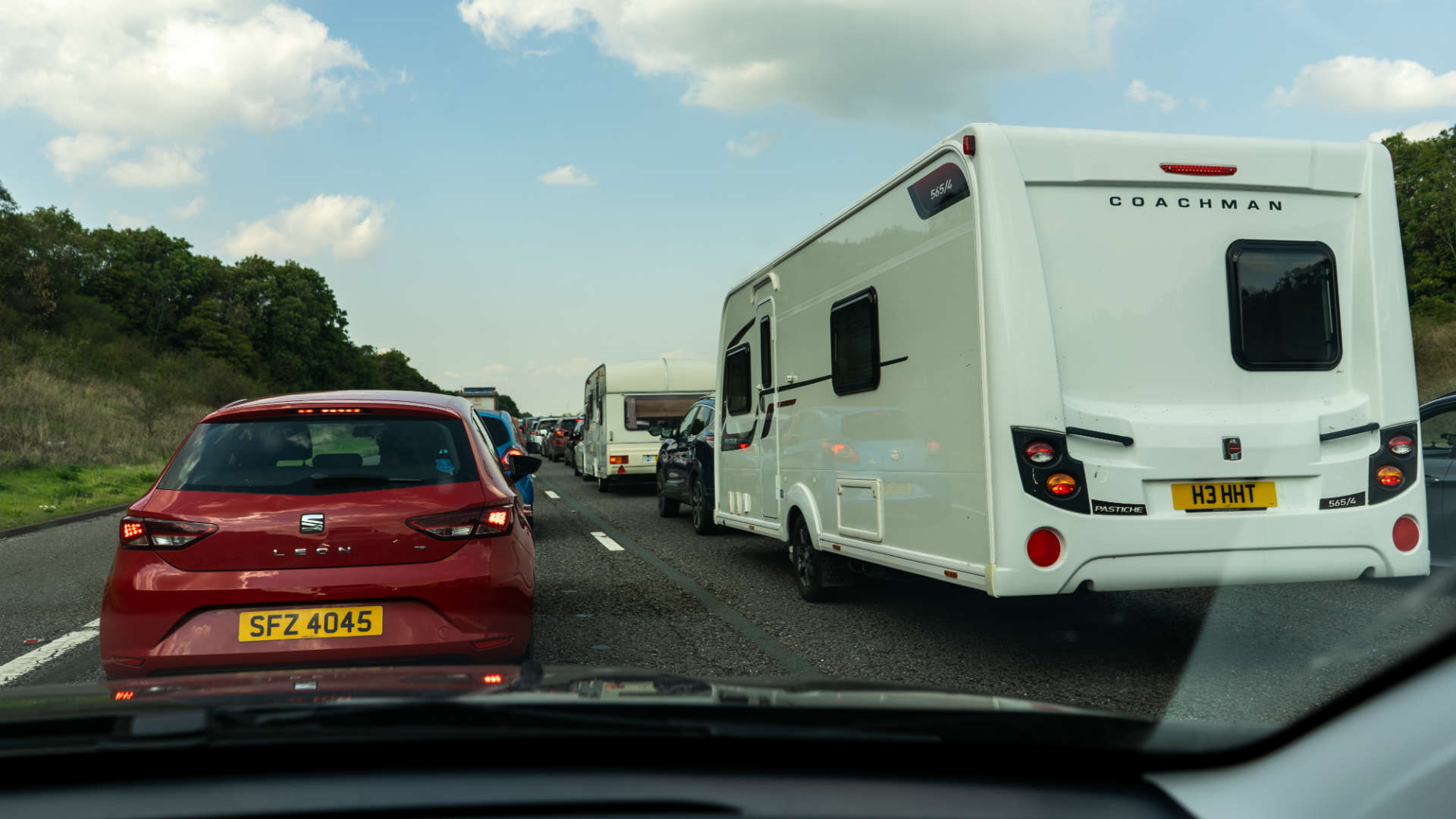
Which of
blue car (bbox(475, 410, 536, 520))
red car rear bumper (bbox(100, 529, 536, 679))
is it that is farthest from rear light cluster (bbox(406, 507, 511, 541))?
blue car (bbox(475, 410, 536, 520))

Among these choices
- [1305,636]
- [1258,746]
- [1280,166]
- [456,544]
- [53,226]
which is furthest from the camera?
[53,226]

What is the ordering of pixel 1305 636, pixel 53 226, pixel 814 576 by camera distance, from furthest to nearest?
pixel 53 226 < pixel 814 576 < pixel 1305 636

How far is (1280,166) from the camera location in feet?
18.4

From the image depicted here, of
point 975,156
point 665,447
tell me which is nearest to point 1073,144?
point 975,156

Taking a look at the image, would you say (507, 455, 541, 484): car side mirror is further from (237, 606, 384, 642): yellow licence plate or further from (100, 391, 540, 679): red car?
(237, 606, 384, 642): yellow licence plate

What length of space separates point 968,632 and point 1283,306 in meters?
2.70

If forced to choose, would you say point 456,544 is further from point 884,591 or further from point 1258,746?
point 884,591

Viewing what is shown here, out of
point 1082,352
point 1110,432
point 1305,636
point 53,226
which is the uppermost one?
point 53,226

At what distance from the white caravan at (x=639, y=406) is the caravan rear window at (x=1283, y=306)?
49.0 feet

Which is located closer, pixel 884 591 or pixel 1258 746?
pixel 1258 746

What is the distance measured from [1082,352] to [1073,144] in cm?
107

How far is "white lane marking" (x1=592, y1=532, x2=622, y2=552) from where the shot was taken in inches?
461

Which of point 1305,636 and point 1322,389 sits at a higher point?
point 1322,389

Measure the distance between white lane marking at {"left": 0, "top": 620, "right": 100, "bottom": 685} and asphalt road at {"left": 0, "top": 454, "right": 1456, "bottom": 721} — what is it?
0.22 feet
